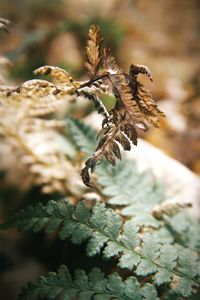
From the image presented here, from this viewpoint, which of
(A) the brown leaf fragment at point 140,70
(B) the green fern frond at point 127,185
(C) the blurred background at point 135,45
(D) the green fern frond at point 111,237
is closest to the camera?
(A) the brown leaf fragment at point 140,70

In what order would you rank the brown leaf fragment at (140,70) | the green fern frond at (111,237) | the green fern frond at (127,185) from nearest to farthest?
the brown leaf fragment at (140,70) < the green fern frond at (111,237) < the green fern frond at (127,185)

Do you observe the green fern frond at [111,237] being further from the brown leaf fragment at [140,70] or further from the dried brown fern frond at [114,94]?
the brown leaf fragment at [140,70]

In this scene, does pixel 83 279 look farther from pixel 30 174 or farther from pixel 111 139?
pixel 30 174

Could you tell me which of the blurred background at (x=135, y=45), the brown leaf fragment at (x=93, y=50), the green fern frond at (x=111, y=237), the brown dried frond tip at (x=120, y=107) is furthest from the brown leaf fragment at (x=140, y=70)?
the blurred background at (x=135, y=45)

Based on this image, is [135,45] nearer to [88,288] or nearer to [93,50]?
[93,50]

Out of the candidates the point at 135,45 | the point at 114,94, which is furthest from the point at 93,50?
the point at 135,45

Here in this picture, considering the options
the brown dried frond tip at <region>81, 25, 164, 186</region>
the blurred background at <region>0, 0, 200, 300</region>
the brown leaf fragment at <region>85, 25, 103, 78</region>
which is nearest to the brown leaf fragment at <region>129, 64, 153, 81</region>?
the brown dried frond tip at <region>81, 25, 164, 186</region>

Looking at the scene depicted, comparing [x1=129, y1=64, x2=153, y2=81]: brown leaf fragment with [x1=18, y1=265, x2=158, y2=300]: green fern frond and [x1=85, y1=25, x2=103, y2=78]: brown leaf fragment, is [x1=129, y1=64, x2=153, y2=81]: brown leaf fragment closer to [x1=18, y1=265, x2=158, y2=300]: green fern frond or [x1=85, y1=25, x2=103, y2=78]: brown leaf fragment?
[x1=85, y1=25, x2=103, y2=78]: brown leaf fragment
